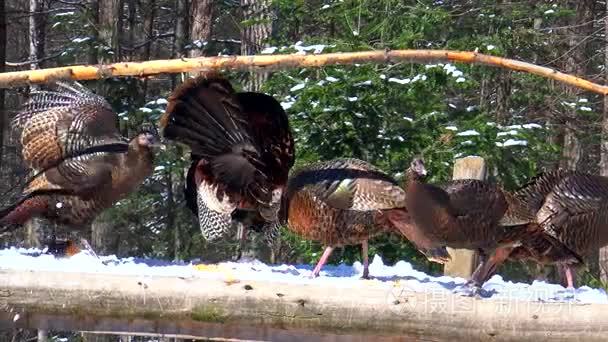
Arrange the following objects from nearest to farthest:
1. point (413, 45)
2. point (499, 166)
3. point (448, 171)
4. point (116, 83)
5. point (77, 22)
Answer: point (448, 171)
point (499, 166)
point (413, 45)
point (116, 83)
point (77, 22)

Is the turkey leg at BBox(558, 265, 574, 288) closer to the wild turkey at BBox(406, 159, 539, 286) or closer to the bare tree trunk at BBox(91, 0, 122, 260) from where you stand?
the wild turkey at BBox(406, 159, 539, 286)

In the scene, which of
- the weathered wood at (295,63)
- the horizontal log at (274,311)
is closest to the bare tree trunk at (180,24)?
the weathered wood at (295,63)

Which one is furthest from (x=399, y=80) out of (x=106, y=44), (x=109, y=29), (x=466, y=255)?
(x=109, y=29)

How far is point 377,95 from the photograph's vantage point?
770cm

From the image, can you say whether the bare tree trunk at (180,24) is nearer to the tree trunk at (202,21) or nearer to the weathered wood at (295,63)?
the tree trunk at (202,21)

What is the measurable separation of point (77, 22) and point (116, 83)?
5.88 m

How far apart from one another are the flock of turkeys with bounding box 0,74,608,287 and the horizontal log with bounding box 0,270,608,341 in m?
0.47

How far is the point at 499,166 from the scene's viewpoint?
8500mm

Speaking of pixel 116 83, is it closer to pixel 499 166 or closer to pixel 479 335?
pixel 499 166

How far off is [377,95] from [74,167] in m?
3.49

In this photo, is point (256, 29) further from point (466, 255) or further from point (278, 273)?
point (278, 273)

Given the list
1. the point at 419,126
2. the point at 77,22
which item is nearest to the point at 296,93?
the point at 419,126

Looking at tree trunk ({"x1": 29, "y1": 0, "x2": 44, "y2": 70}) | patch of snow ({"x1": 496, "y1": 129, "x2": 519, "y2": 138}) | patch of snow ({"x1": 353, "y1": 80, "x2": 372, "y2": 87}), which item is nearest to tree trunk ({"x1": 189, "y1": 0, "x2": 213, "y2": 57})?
tree trunk ({"x1": 29, "y1": 0, "x2": 44, "y2": 70})

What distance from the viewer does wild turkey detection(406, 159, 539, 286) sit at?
429 cm
